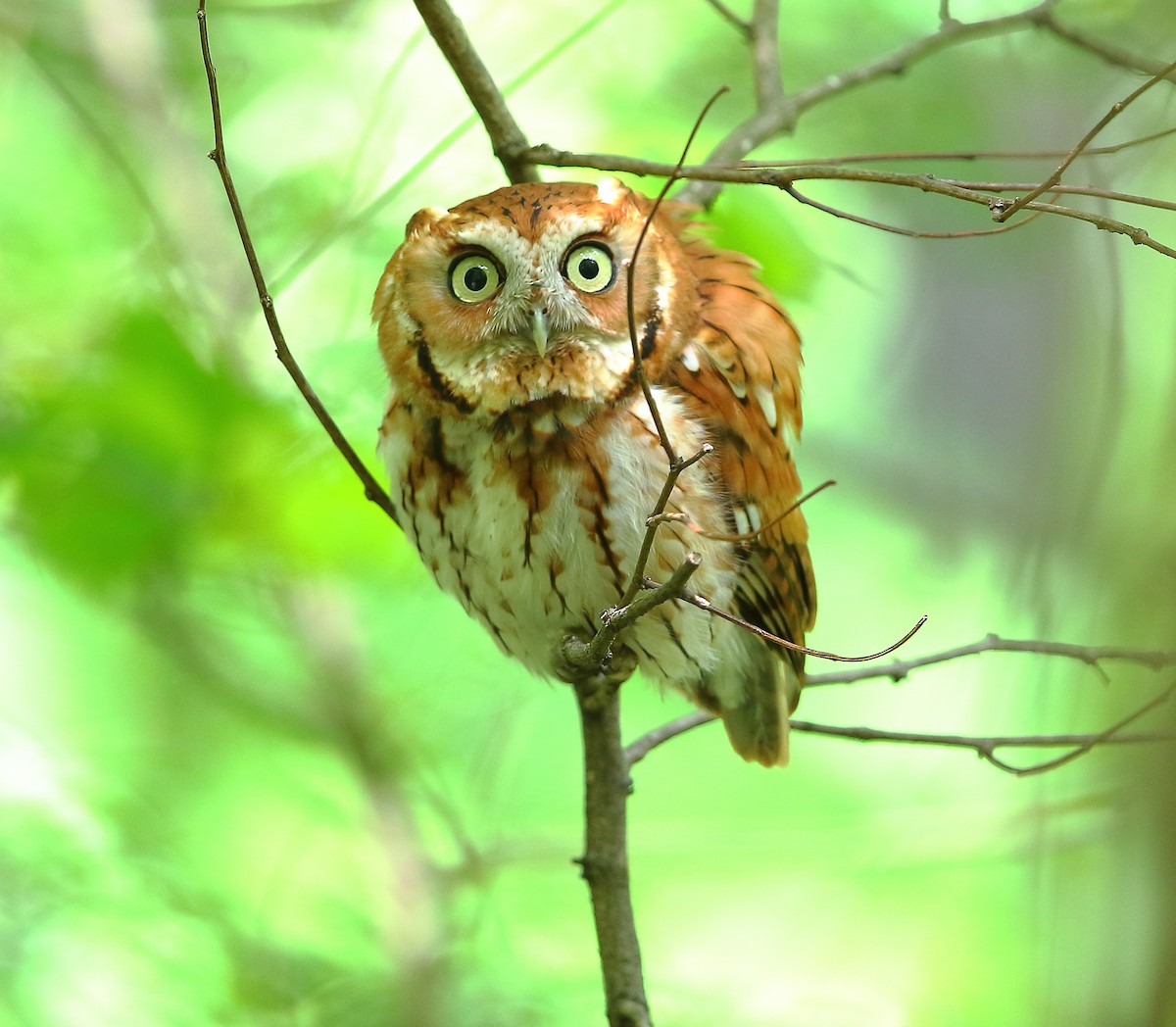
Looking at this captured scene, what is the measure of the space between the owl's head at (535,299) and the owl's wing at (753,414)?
8 centimetres

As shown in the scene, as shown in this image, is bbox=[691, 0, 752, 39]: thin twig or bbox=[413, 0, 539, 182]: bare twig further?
bbox=[691, 0, 752, 39]: thin twig

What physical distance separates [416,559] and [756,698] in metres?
0.96

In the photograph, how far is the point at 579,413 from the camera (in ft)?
6.70

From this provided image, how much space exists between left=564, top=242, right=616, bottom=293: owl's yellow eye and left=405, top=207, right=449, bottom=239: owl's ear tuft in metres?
0.23

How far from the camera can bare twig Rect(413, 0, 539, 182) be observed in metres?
1.98

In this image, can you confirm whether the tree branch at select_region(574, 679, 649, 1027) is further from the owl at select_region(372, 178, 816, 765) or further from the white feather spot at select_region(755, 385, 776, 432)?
the white feather spot at select_region(755, 385, 776, 432)

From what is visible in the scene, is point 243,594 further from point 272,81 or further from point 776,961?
point 776,961

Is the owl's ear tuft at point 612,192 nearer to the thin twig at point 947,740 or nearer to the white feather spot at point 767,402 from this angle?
the white feather spot at point 767,402

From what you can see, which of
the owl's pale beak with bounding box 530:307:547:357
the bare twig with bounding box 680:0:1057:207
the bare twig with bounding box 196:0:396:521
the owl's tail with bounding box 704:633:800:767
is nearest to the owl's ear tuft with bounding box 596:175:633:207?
the owl's pale beak with bounding box 530:307:547:357

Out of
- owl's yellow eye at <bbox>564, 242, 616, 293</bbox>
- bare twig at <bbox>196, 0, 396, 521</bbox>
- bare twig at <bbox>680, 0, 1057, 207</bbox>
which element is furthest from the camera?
bare twig at <bbox>680, 0, 1057, 207</bbox>

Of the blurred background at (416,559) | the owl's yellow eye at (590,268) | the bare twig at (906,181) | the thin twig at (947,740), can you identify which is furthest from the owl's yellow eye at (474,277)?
the thin twig at (947,740)

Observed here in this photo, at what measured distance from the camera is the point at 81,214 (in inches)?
144

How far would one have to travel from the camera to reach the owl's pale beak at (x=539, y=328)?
77.1 inches

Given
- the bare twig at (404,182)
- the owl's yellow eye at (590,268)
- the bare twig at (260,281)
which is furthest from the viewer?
the bare twig at (404,182)
